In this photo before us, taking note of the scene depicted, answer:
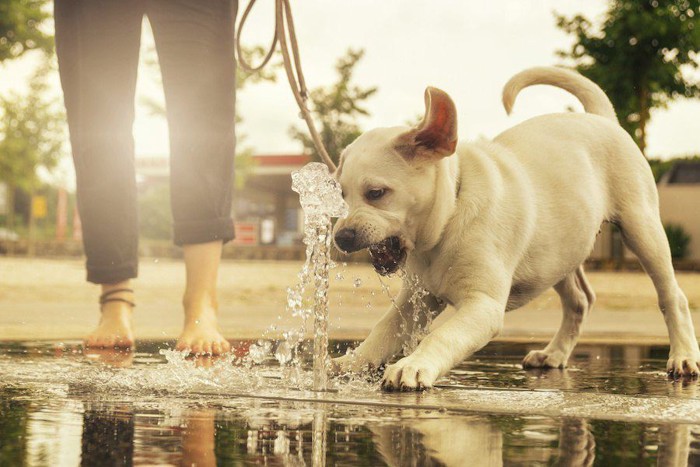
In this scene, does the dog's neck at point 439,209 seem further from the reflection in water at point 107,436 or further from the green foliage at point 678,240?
the green foliage at point 678,240

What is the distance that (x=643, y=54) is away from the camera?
25891mm

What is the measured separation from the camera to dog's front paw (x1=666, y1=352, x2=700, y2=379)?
4023 millimetres

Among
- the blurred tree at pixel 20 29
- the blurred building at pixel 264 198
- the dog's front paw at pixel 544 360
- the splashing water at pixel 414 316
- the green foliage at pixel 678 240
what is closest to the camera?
the splashing water at pixel 414 316

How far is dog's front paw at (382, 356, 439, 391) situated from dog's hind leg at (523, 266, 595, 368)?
1.44 meters

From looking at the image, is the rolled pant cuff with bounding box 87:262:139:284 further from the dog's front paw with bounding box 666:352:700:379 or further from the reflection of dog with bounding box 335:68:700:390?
the dog's front paw with bounding box 666:352:700:379

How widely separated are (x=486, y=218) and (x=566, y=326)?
3.79ft

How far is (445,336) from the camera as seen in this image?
10.8ft

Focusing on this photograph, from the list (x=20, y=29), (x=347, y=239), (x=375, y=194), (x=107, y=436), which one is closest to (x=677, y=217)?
(x=20, y=29)

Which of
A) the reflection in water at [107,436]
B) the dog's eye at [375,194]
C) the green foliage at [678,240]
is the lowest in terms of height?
the reflection in water at [107,436]

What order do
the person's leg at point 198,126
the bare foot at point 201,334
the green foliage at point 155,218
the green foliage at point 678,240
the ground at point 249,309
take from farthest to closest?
the green foliage at point 155,218 → the green foliage at point 678,240 → the ground at point 249,309 → the person's leg at point 198,126 → the bare foot at point 201,334

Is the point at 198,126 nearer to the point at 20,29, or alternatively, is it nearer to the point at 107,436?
the point at 107,436

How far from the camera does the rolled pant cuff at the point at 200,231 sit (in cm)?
490

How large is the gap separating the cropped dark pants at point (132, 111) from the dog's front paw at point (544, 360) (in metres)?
1.57

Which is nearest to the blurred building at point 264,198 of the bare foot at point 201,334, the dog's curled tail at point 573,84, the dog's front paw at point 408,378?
the bare foot at point 201,334
